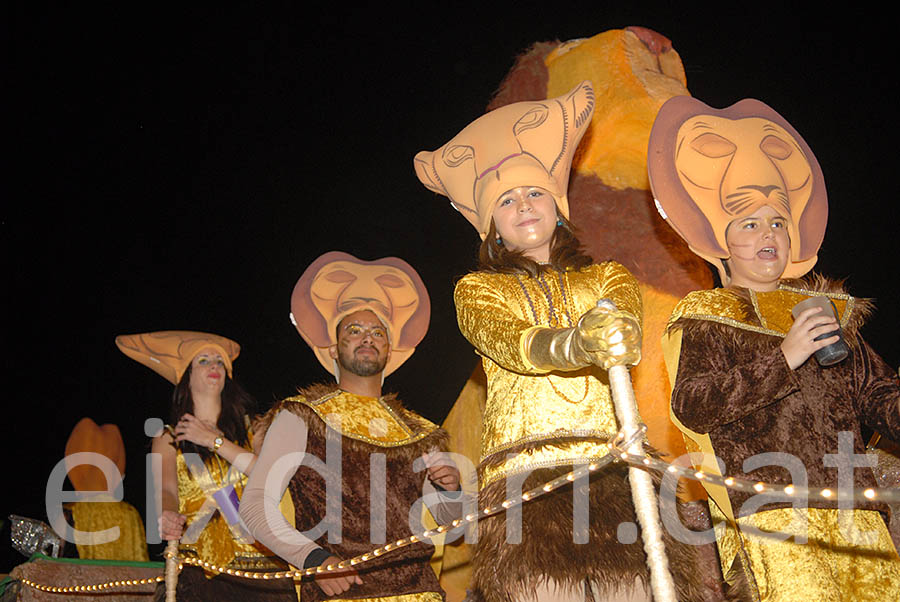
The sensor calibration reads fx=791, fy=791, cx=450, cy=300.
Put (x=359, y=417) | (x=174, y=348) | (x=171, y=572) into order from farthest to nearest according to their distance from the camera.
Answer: (x=174, y=348) < (x=359, y=417) < (x=171, y=572)

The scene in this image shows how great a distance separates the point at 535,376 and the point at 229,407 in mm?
3184

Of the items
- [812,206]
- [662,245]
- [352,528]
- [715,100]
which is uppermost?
[715,100]

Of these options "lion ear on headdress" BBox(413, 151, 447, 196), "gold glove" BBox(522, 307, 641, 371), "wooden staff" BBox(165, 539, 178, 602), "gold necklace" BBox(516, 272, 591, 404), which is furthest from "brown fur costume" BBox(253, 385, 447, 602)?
"gold glove" BBox(522, 307, 641, 371)

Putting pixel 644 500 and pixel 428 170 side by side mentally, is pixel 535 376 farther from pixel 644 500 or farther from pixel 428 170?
pixel 428 170

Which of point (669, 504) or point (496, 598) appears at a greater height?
point (669, 504)

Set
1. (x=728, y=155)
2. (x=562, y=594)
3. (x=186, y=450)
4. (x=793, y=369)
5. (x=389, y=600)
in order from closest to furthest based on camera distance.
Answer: (x=562, y=594), (x=793, y=369), (x=728, y=155), (x=389, y=600), (x=186, y=450)

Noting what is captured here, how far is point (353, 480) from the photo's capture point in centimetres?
324

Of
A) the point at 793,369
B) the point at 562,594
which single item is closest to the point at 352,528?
the point at 562,594

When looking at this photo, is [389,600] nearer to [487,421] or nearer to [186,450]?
[487,421]

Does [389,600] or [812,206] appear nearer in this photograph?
[812,206]

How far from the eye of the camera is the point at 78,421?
7.65m

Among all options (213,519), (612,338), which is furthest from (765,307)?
(213,519)

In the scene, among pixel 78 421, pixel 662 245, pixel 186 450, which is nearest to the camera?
pixel 662 245

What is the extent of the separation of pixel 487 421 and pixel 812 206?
144cm
